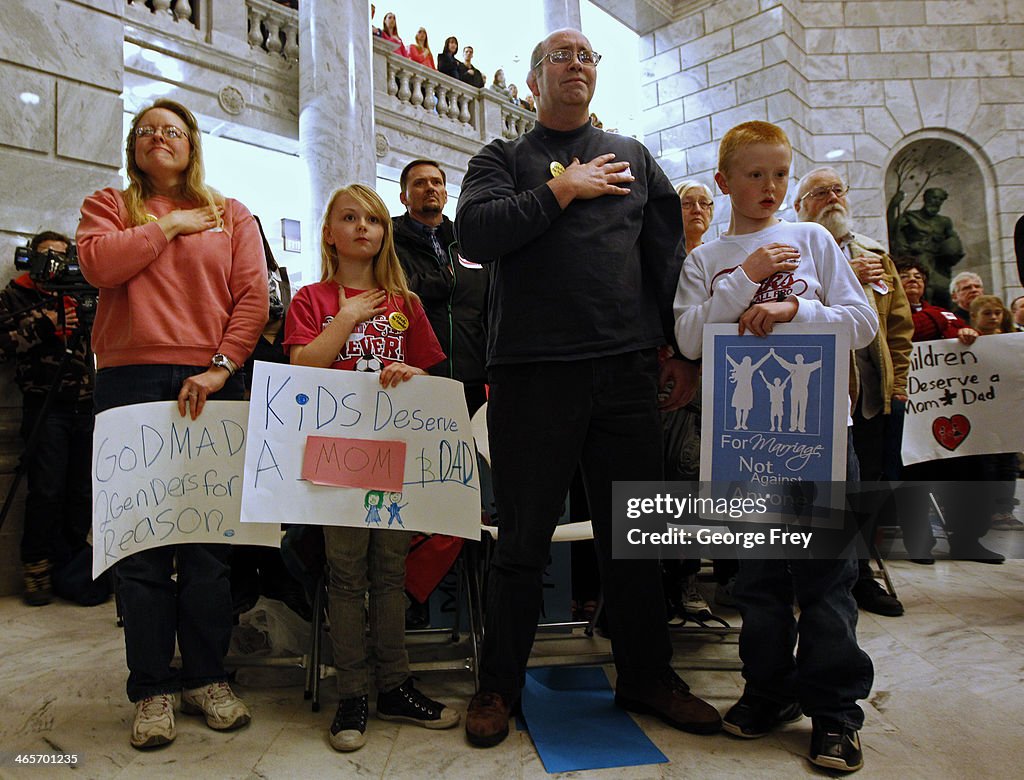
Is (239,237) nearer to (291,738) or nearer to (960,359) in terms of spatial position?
(291,738)

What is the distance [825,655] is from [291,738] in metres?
1.33

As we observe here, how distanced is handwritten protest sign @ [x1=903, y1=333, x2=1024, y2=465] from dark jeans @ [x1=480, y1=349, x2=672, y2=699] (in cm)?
182

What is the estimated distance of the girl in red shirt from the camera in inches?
74.0

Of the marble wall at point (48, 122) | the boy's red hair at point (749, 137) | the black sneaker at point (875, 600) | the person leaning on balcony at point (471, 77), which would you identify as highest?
the person leaning on balcony at point (471, 77)

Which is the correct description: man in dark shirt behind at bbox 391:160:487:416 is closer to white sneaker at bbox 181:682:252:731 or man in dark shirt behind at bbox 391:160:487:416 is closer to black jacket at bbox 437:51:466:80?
white sneaker at bbox 181:682:252:731

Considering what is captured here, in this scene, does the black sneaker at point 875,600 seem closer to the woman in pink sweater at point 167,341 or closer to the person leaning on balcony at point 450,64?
the woman in pink sweater at point 167,341

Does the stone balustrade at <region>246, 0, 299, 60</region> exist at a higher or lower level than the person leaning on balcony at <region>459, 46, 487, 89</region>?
lower

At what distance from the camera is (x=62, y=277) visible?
2533 millimetres

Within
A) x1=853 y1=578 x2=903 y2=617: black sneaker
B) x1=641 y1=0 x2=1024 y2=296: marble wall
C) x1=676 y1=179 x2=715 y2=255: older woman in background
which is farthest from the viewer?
x1=641 y1=0 x2=1024 y2=296: marble wall

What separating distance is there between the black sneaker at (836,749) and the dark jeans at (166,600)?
4.95 feet

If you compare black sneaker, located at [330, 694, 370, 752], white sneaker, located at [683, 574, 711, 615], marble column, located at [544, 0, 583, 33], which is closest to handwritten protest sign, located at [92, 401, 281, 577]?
black sneaker, located at [330, 694, 370, 752]

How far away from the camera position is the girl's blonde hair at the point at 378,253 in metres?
2.10

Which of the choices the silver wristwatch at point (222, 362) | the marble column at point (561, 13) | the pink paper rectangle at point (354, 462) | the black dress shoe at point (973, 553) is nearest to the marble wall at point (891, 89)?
the marble column at point (561, 13)

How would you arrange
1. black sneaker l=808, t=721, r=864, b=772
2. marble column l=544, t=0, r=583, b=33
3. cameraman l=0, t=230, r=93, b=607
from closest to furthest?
black sneaker l=808, t=721, r=864, b=772, cameraman l=0, t=230, r=93, b=607, marble column l=544, t=0, r=583, b=33
